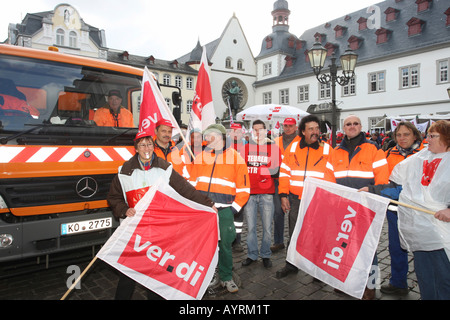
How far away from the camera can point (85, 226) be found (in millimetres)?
3713

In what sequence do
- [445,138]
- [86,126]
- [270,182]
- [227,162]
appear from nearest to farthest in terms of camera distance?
[445,138] → [227,162] → [86,126] → [270,182]

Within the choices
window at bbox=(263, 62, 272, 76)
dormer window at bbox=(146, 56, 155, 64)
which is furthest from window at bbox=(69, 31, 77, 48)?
window at bbox=(263, 62, 272, 76)

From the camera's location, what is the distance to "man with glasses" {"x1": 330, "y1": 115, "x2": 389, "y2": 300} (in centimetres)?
374

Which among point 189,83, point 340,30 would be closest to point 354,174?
point 340,30

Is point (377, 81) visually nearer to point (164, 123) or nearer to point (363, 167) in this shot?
point (363, 167)

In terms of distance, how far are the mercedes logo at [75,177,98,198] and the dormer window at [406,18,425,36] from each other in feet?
110

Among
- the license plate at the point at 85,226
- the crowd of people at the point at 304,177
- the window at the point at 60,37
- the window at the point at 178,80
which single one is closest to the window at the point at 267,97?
the window at the point at 178,80

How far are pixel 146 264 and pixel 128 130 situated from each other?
2.15m

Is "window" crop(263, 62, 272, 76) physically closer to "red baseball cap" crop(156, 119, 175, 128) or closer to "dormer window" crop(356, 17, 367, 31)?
"dormer window" crop(356, 17, 367, 31)

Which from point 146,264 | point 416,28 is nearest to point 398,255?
point 146,264

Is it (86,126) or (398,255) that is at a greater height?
(86,126)

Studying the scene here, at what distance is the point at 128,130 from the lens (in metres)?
4.51

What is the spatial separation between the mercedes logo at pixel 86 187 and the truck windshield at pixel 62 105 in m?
0.48
